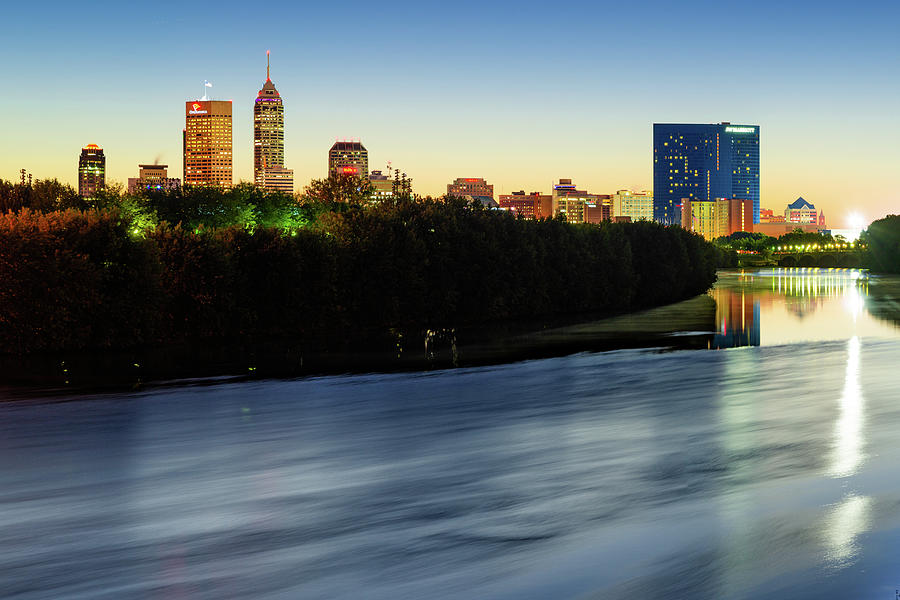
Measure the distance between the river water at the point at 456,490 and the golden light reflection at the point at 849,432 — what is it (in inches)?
2.5

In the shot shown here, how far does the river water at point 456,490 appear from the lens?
8.12 meters

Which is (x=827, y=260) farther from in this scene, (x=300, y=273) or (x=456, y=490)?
(x=456, y=490)

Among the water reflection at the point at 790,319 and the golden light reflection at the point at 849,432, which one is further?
the water reflection at the point at 790,319

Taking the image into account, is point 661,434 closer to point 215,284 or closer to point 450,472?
point 450,472

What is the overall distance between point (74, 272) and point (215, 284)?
5386 mm

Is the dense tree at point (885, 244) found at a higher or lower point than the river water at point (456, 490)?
higher

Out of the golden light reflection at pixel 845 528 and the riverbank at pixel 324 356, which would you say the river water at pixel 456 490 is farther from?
the riverbank at pixel 324 356

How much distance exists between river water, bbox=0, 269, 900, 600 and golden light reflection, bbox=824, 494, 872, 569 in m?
0.04

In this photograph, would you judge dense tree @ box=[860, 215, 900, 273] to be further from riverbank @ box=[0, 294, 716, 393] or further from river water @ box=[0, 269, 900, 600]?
river water @ box=[0, 269, 900, 600]

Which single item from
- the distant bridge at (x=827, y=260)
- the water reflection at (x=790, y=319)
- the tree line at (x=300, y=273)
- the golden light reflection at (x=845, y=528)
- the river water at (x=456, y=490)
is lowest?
the river water at (x=456, y=490)

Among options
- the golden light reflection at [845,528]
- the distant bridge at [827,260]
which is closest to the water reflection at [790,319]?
the golden light reflection at [845,528]

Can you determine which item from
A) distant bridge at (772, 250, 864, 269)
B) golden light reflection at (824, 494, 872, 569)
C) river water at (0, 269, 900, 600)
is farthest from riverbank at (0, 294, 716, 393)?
distant bridge at (772, 250, 864, 269)

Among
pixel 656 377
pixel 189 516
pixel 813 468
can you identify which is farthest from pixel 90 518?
pixel 656 377

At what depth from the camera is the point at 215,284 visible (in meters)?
32.8
